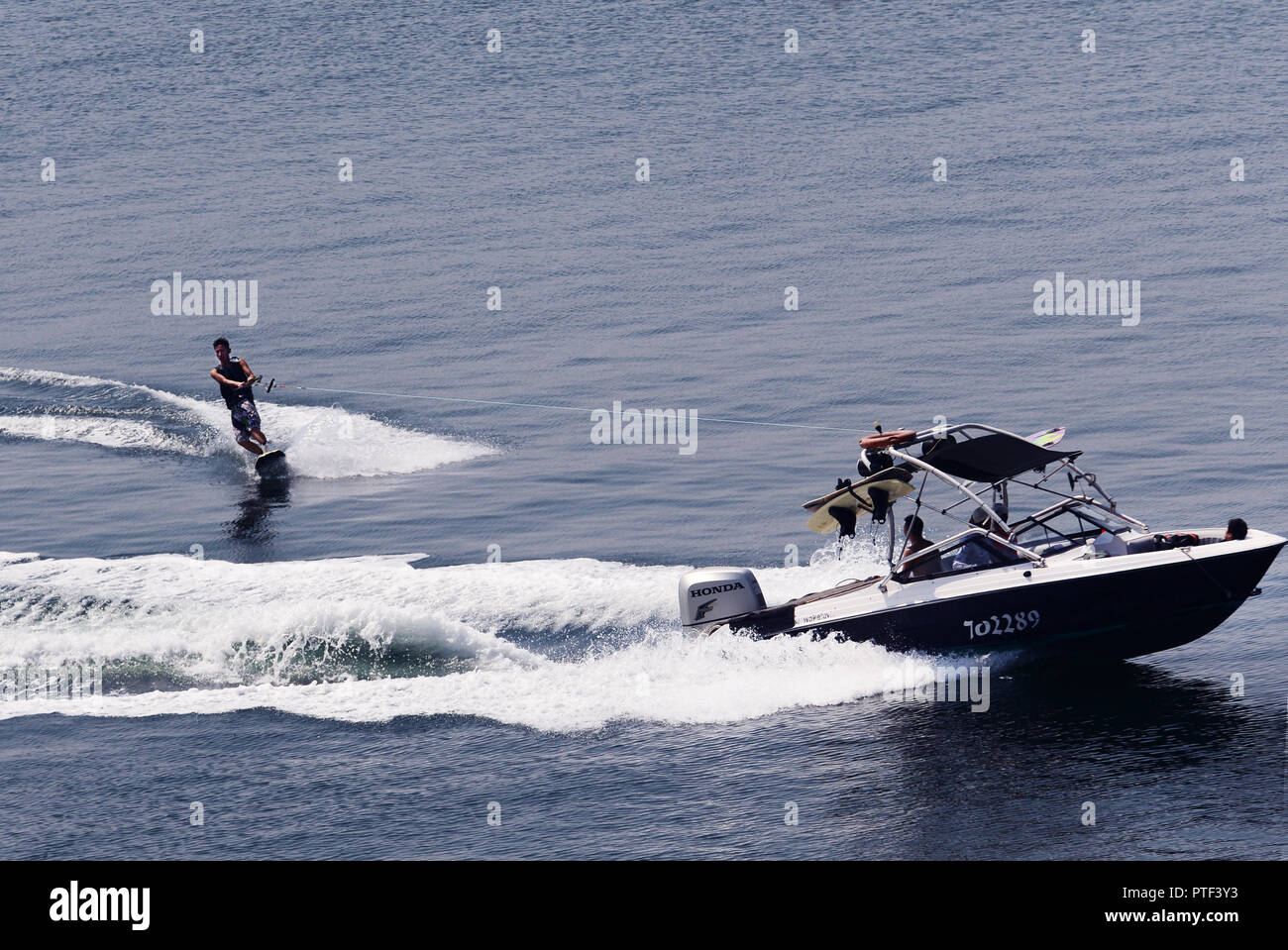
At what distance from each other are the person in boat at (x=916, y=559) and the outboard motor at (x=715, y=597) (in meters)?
2.20

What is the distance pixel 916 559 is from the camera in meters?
23.5

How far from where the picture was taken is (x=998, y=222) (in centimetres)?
5322

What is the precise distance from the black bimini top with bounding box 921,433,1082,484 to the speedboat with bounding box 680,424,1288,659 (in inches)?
0.8

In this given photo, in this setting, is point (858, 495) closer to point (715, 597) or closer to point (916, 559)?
point (916, 559)

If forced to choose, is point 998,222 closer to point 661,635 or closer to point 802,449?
point 802,449

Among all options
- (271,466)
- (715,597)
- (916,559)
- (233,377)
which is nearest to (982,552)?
(916,559)

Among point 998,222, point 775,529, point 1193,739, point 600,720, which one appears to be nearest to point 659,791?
point 600,720

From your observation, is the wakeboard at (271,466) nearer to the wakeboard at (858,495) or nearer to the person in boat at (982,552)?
the wakeboard at (858,495)

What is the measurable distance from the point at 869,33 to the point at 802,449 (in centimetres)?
4005

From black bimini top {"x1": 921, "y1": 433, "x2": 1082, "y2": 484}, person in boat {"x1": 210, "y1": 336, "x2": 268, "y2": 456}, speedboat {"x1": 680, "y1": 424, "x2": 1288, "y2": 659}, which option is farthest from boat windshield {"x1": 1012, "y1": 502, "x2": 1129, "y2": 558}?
person in boat {"x1": 210, "y1": 336, "x2": 268, "y2": 456}

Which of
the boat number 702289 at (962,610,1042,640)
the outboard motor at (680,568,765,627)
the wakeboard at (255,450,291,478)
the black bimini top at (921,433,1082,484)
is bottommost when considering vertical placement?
the boat number 702289 at (962,610,1042,640)

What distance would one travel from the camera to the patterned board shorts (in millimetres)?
35656

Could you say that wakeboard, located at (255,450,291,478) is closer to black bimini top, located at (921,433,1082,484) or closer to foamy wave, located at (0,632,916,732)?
foamy wave, located at (0,632,916,732)
